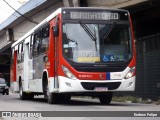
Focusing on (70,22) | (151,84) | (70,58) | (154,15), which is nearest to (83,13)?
(70,22)

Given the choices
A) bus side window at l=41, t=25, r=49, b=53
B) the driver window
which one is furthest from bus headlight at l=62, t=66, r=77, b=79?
the driver window

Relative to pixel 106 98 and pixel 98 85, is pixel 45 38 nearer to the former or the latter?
pixel 106 98

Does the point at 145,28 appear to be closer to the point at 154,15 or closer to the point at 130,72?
the point at 154,15

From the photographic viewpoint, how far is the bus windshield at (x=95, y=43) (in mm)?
15938

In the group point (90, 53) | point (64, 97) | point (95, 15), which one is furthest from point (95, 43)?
point (64, 97)

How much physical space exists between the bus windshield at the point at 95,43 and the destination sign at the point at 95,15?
23 cm

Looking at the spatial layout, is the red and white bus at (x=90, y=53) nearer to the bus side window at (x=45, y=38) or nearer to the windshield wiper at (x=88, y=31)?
the windshield wiper at (x=88, y=31)

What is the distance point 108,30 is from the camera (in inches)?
643

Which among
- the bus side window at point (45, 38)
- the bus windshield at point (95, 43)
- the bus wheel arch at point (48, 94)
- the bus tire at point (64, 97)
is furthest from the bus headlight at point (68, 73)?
the bus side window at point (45, 38)

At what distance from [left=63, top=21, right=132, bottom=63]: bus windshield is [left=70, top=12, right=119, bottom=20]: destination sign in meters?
0.23

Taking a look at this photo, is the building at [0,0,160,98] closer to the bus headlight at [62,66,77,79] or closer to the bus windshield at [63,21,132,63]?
the bus windshield at [63,21,132,63]

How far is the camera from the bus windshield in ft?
52.3

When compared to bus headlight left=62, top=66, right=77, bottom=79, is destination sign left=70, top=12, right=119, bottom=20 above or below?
above

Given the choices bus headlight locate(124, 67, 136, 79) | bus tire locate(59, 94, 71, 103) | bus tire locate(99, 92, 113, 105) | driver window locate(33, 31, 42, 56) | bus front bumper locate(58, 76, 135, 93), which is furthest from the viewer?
driver window locate(33, 31, 42, 56)
